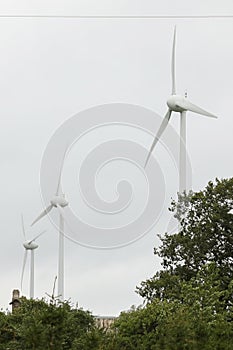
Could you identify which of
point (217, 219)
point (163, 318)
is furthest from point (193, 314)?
point (217, 219)

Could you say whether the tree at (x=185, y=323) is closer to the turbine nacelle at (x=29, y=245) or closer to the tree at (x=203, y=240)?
the tree at (x=203, y=240)

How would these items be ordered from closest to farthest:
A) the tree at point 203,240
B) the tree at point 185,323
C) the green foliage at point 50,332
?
the tree at point 185,323 → the green foliage at point 50,332 → the tree at point 203,240

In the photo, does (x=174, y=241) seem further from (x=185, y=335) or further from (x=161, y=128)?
(x=185, y=335)

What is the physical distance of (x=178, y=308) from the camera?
3572 cm

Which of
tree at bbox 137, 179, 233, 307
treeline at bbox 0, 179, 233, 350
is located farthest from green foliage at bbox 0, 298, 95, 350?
tree at bbox 137, 179, 233, 307

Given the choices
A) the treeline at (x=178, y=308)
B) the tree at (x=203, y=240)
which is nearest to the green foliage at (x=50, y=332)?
the treeline at (x=178, y=308)

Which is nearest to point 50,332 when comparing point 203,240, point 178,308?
point 178,308

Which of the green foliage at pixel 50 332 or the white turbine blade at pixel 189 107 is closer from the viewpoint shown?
the green foliage at pixel 50 332

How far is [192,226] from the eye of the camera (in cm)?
4653

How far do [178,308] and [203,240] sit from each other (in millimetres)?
10372

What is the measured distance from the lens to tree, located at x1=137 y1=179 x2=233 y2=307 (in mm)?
45656

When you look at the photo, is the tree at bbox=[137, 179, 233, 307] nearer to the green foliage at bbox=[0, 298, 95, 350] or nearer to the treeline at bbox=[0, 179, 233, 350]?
the treeline at bbox=[0, 179, 233, 350]

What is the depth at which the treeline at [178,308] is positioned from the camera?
95.5ft

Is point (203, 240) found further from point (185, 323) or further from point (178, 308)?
point (185, 323)
